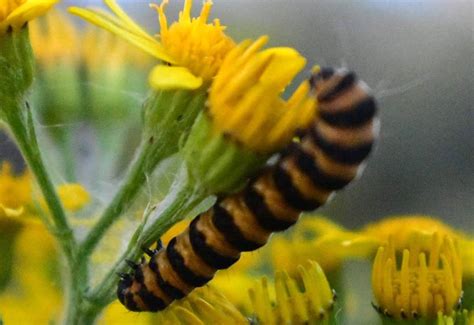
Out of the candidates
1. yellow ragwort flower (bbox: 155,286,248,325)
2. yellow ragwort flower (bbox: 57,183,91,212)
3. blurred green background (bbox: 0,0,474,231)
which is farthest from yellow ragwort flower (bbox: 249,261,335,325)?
blurred green background (bbox: 0,0,474,231)

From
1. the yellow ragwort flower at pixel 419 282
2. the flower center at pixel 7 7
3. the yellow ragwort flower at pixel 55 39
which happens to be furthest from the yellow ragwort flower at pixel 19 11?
the yellow ragwort flower at pixel 55 39

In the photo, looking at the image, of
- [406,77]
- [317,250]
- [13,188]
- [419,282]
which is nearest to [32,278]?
[13,188]

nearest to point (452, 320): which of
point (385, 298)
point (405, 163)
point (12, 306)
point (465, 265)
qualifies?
point (385, 298)

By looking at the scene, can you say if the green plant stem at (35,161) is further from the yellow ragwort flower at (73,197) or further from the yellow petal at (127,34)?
the yellow ragwort flower at (73,197)

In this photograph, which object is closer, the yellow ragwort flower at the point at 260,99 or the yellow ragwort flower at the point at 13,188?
the yellow ragwort flower at the point at 260,99

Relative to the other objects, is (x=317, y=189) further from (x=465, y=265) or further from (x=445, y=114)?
(x=445, y=114)

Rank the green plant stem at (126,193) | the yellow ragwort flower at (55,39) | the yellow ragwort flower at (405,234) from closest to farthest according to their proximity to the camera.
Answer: the green plant stem at (126,193) < the yellow ragwort flower at (405,234) < the yellow ragwort flower at (55,39)
